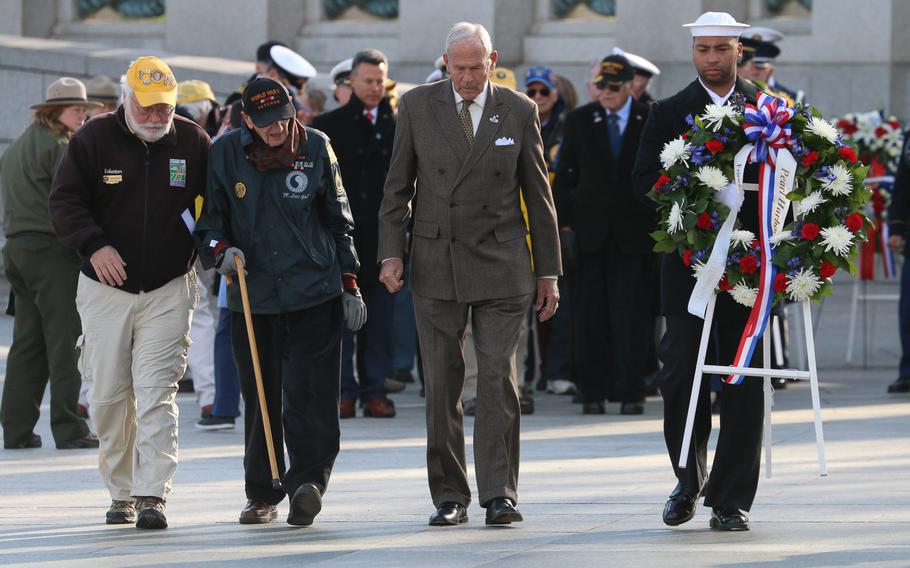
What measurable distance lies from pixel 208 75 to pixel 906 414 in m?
9.95

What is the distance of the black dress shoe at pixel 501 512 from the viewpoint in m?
7.89

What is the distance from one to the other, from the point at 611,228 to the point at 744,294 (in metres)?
4.56

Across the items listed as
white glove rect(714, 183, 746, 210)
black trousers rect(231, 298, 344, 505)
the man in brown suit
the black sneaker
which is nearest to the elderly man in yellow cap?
black trousers rect(231, 298, 344, 505)

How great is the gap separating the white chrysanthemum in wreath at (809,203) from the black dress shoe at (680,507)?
123 centimetres

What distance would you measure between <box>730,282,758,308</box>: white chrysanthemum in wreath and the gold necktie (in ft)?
4.30

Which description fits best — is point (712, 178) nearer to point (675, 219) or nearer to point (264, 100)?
point (675, 219)

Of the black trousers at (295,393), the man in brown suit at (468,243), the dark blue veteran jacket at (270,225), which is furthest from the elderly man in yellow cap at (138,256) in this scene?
the man in brown suit at (468,243)

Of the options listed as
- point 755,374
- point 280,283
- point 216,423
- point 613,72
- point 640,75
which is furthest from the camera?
point 640,75

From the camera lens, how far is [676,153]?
25.3 ft

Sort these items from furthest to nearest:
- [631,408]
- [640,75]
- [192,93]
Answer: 1. [640,75]
2. [192,93]
3. [631,408]

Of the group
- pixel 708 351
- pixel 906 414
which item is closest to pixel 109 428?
pixel 708 351

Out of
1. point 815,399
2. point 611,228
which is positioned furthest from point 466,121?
point 611,228

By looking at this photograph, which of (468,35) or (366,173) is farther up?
(468,35)

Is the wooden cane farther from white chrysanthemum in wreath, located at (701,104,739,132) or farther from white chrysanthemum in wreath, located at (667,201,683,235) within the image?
white chrysanthemum in wreath, located at (701,104,739,132)
